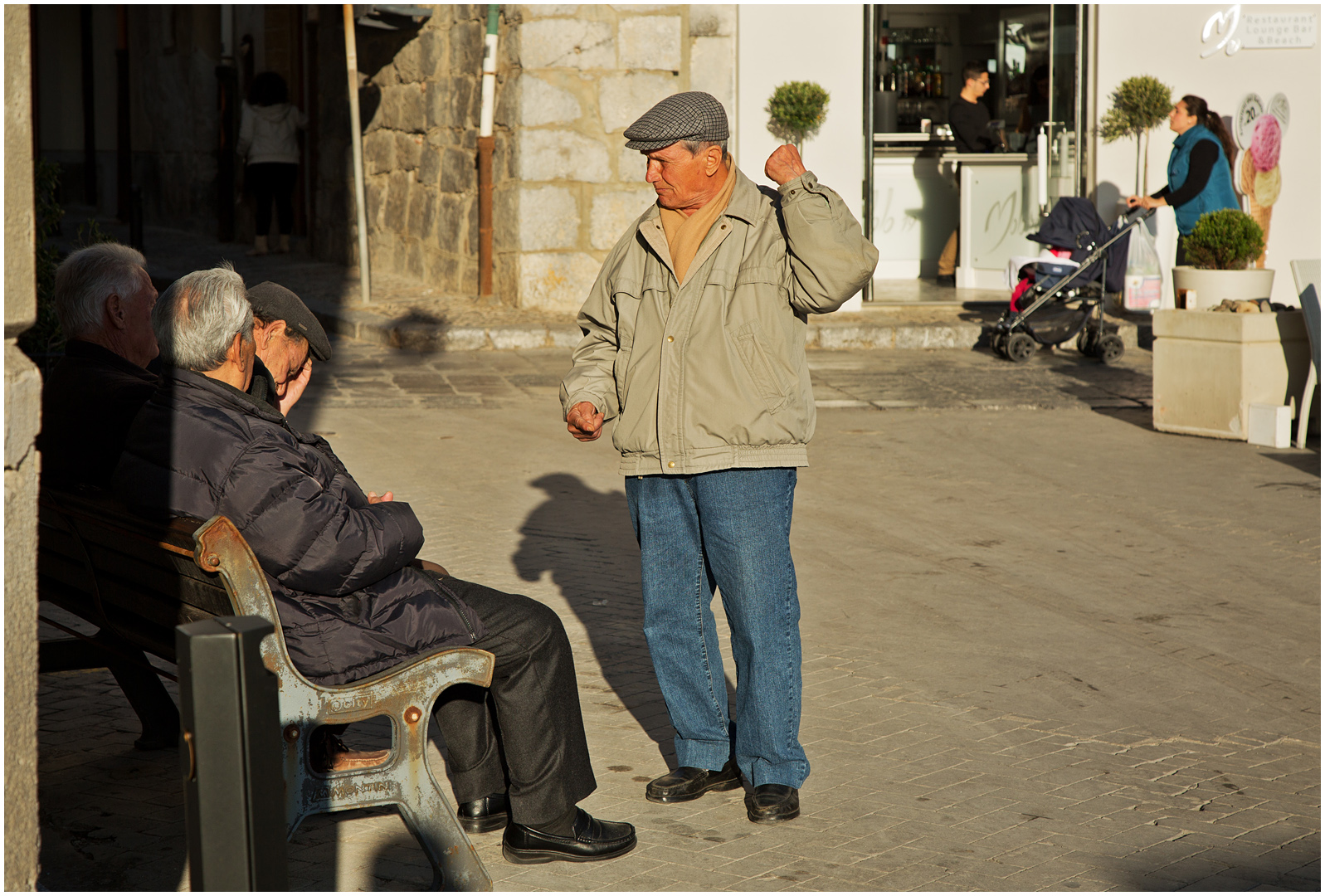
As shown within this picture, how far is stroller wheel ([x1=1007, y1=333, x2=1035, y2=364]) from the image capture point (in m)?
11.8

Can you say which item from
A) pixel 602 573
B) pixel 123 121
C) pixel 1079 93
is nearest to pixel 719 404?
pixel 602 573

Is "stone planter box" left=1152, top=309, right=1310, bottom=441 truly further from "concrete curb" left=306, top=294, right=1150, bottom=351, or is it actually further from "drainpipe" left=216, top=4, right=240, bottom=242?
"drainpipe" left=216, top=4, right=240, bottom=242

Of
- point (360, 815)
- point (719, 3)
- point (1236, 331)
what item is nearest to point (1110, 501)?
point (1236, 331)

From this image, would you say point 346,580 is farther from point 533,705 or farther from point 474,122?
point 474,122

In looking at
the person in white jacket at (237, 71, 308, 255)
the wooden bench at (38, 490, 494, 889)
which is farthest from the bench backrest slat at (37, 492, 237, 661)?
the person in white jacket at (237, 71, 308, 255)

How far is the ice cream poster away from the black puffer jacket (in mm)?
11956

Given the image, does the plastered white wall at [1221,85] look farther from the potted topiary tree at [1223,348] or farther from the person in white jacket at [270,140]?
the person in white jacket at [270,140]

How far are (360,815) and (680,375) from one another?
4.53 feet

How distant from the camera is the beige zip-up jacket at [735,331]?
139 inches

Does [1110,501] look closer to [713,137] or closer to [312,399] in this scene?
[713,137]

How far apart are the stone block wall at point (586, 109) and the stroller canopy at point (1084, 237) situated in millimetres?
3211

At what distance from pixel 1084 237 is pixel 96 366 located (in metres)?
9.00

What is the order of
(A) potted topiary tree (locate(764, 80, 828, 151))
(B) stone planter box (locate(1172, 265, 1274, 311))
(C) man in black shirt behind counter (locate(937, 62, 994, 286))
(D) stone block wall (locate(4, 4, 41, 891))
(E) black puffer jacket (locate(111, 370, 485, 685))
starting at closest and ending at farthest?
1. (D) stone block wall (locate(4, 4, 41, 891))
2. (E) black puffer jacket (locate(111, 370, 485, 685))
3. (B) stone planter box (locate(1172, 265, 1274, 311))
4. (A) potted topiary tree (locate(764, 80, 828, 151))
5. (C) man in black shirt behind counter (locate(937, 62, 994, 286))

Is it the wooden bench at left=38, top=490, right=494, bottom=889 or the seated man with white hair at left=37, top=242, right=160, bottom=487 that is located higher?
the seated man with white hair at left=37, top=242, right=160, bottom=487
